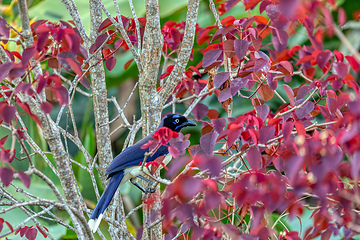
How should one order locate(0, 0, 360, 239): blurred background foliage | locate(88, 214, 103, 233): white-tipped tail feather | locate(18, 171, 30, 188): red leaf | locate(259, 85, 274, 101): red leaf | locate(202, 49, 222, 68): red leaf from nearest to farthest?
1. locate(18, 171, 30, 188): red leaf
2. locate(202, 49, 222, 68): red leaf
3. locate(259, 85, 274, 101): red leaf
4. locate(88, 214, 103, 233): white-tipped tail feather
5. locate(0, 0, 360, 239): blurred background foliage

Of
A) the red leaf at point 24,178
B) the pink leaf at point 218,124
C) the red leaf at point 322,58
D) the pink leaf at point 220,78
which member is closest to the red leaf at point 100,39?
the pink leaf at point 220,78

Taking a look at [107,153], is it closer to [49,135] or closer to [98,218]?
[98,218]

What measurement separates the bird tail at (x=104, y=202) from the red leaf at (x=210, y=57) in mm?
1067

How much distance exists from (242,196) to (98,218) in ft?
4.26

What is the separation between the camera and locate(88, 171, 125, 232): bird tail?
225cm

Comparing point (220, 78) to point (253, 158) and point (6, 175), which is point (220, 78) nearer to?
point (253, 158)

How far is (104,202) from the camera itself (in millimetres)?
2350

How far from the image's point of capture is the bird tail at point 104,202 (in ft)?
7.38

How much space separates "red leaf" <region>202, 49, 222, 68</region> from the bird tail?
42.0 inches

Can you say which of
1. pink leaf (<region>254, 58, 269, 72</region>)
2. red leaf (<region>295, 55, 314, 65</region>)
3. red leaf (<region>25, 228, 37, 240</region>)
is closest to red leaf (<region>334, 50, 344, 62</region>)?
red leaf (<region>295, 55, 314, 65</region>)

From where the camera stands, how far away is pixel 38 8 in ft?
15.3

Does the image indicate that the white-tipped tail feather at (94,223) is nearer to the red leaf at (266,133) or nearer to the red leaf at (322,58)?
the red leaf at (266,133)

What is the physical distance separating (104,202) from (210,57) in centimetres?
112

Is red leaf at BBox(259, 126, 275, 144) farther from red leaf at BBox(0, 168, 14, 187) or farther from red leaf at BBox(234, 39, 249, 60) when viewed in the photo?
red leaf at BBox(0, 168, 14, 187)
